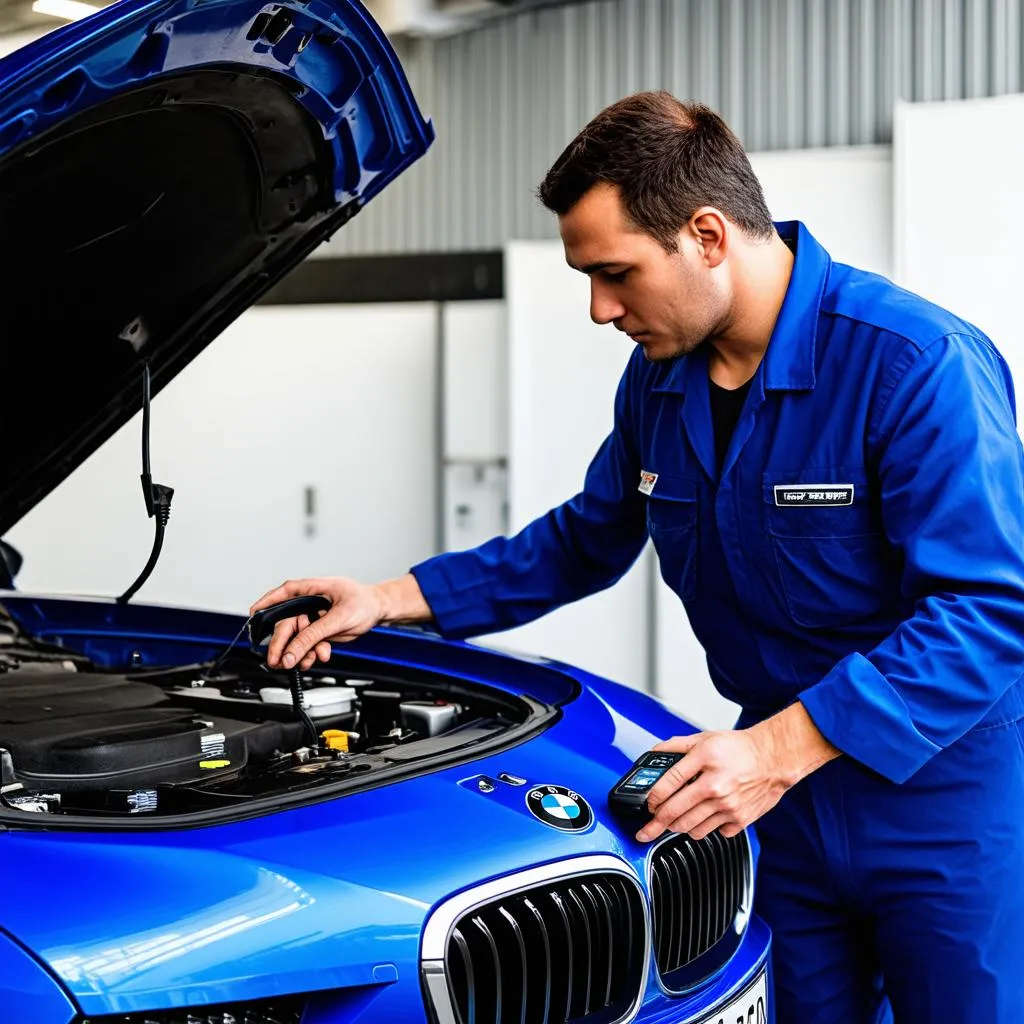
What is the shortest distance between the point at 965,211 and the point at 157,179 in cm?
298

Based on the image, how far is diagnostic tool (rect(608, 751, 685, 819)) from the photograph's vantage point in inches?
59.6

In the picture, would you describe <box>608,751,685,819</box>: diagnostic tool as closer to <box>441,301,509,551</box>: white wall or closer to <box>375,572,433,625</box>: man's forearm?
<box>375,572,433,625</box>: man's forearm

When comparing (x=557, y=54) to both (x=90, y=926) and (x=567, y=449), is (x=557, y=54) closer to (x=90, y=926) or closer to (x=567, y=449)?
(x=567, y=449)

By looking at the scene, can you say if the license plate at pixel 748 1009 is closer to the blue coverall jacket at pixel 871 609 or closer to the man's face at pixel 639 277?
the blue coverall jacket at pixel 871 609

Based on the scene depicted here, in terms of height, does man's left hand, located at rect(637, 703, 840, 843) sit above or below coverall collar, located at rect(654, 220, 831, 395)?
below

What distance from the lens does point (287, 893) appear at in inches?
50.7

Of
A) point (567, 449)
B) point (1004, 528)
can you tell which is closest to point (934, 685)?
point (1004, 528)

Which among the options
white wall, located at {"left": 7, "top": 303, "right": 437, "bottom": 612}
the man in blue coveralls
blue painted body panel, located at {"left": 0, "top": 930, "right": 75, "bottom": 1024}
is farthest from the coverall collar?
white wall, located at {"left": 7, "top": 303, "right": 437, "bottom": 612}

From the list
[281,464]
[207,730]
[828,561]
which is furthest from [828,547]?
[281,464]

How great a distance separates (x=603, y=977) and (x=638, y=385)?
85 centimetres

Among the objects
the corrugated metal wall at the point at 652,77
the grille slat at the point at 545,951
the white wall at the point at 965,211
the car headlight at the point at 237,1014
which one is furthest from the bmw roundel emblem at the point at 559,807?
the corrugated metal wall at the point at 652,77

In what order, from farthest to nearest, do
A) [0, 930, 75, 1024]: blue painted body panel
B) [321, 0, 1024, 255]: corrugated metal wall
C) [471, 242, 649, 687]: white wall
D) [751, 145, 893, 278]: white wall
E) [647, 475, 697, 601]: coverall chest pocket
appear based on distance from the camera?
1. [471, 242, 649, 687]: white wall
2. [321, 0, 1024, 255]: corrugated metal wall
3. [751, 145, 893, 278]: white wall
4. [647, 475, 697, 601]: coverall chest pocket
5. [0, 930, 75, 1024]: blue painted body panel

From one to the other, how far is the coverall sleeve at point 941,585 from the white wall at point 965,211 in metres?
2.75

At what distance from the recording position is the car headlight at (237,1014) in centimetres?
123
